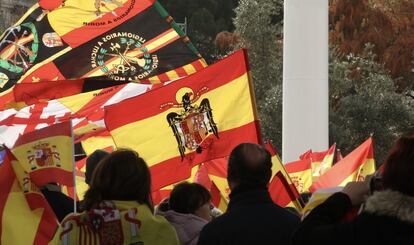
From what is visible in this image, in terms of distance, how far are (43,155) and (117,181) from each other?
1609mm

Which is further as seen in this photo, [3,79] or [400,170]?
[3,79]

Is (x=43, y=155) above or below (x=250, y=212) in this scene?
above

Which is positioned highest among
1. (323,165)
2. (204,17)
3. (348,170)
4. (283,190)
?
(283,190)

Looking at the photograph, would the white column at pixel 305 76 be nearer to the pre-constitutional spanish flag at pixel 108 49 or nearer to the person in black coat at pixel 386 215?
the pre-constitutional spanish flag at pixel 108 49

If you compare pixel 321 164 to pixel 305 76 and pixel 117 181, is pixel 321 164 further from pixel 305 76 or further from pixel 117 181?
pixel 117 181

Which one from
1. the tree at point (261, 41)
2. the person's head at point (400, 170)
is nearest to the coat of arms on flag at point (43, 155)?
the person's head at point (400, 170)

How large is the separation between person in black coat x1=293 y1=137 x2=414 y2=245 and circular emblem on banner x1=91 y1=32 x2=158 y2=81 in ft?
22.8

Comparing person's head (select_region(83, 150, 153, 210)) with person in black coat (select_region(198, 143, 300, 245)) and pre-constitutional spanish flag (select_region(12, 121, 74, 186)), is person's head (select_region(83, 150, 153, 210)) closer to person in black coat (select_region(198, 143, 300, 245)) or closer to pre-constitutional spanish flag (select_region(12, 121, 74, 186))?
person in black coat (select_region(198, 143, 300, 245))

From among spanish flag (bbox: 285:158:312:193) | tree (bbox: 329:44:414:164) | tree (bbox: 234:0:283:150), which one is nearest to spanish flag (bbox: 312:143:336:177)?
spanish flag (bbox: 285:158:312:193)

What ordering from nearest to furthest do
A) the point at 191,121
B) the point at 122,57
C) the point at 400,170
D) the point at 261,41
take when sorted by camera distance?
the point at 400,170 < the point at 191,121 < the point at 122,57 < the point at 261,41

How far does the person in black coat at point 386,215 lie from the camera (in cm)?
307

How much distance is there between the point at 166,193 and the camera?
851 centimetres

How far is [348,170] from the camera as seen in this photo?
8.08m

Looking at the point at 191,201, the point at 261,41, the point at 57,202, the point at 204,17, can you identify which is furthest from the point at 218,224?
the point at 204,17
